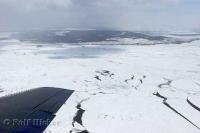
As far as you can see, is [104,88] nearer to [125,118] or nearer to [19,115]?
[125,118]

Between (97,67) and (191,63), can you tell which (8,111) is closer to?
(97,67)

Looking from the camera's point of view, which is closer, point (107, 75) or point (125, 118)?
point (125, 118)

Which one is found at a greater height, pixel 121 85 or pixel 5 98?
pixel 5 98

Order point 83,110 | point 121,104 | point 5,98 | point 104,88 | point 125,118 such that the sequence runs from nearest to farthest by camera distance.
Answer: point 5,98
point 125,118
point 83,110
point 121,104
point 104,88

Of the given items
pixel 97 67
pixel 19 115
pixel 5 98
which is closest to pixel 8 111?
pixel 19 115

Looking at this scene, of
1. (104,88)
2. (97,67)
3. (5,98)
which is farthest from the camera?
(97,67)

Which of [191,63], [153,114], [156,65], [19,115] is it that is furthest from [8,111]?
[191,63]
